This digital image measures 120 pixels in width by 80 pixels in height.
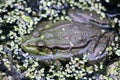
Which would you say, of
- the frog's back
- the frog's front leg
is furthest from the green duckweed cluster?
the frog's back

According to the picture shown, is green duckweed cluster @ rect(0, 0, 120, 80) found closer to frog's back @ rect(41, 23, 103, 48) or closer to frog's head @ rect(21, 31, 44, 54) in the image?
frog's head @ rect(21, 31, 44, 54)

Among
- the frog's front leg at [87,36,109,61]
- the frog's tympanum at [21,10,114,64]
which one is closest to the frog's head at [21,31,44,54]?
the frog's tympanum at [21,10,114,64]

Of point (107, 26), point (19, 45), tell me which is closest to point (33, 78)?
point (19, 45)

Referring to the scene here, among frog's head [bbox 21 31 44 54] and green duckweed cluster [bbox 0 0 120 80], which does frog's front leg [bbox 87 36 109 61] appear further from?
frog's head [bbox 21 31 44 54]

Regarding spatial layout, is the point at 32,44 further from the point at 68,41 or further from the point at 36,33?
the point at 68,41

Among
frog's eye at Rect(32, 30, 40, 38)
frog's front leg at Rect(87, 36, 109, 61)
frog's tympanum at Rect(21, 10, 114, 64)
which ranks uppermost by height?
frog's eye at Rect(32, 30, 40, 38)

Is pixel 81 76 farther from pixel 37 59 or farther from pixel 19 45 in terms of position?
pixel 19 45

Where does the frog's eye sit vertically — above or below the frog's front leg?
above
